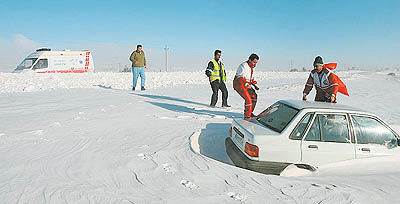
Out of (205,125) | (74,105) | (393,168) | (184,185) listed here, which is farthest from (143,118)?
(393,168)

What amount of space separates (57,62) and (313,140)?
23.2 meters

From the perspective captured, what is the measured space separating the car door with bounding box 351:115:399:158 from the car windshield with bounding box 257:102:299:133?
851 mm

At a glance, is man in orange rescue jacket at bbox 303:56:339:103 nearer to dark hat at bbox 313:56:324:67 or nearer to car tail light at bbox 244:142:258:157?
dark hat at bbox 313:56:324:67

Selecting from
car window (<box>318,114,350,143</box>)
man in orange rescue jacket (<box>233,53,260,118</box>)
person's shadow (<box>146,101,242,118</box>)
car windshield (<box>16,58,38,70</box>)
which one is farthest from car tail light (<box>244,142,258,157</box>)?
car windshield (<box>16,58,38,70</box>)

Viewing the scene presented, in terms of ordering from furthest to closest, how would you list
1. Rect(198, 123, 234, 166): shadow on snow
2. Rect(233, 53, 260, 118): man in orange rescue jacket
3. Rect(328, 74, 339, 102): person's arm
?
Rect(233, 53, 260, 118): man in orange rescue jacket < Rect(328, 74, 339, 102): person's arm < Rect(198, 123, 234, 166): shadow on snow

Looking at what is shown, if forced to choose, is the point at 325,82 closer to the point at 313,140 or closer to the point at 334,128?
the point at 334,128

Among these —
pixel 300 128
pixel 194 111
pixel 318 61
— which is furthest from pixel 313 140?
pixel 194 111

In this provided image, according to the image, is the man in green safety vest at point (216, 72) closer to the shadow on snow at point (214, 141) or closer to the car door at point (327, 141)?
the shadow on snow at point (214, 141)

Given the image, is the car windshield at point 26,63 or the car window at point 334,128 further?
the car windshield at point 26,63

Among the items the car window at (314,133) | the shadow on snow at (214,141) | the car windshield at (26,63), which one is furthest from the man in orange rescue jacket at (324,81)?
the car windshield at (26,63)

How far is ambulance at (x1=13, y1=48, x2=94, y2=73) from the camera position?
67.7 feet

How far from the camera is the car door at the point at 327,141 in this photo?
11.3 ft

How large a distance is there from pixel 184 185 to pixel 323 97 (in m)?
4.35

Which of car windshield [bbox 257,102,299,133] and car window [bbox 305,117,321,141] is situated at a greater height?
car windshield [bbox 257,102,299,133]
